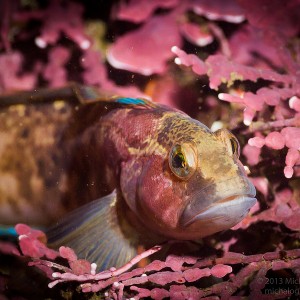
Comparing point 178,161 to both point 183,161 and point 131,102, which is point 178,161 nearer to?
point 183,161

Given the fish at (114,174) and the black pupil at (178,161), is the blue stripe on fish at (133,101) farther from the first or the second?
the black pupil at (178,161)

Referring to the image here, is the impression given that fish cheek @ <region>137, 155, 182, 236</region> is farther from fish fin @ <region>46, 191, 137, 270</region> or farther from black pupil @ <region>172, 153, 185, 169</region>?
fish fin @ <region>46, 191, 137, 270</region>

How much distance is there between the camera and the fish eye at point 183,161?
215cm

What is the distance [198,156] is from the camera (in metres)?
2.17

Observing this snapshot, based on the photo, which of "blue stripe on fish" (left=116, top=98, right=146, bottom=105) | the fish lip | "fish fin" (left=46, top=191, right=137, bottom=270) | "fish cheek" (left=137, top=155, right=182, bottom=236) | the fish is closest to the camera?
the fish lip

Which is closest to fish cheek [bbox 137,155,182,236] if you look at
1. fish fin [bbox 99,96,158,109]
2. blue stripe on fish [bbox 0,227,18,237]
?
fish fin [bbox 99,96,158,109]

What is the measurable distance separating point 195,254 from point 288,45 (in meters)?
2.19

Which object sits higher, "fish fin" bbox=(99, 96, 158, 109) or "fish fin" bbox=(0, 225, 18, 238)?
"fish fin" bbox=(99, 96, 158, 109)

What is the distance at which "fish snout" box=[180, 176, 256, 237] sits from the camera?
195 cm

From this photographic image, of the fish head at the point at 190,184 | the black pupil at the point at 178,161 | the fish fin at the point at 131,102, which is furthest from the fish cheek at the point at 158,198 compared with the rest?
the fish fin at the point at 131,102

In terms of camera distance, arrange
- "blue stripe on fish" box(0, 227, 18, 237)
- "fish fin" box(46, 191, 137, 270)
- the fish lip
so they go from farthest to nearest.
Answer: "blue stripe on fish" box(0, 227, 18, 237)
"fish fin" box(46, 191, 137, 270)
the fish lip

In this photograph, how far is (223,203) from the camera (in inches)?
76.5

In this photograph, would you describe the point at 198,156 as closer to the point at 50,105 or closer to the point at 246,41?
the point at 246,41

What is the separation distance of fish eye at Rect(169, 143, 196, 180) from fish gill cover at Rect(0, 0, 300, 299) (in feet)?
1.85
